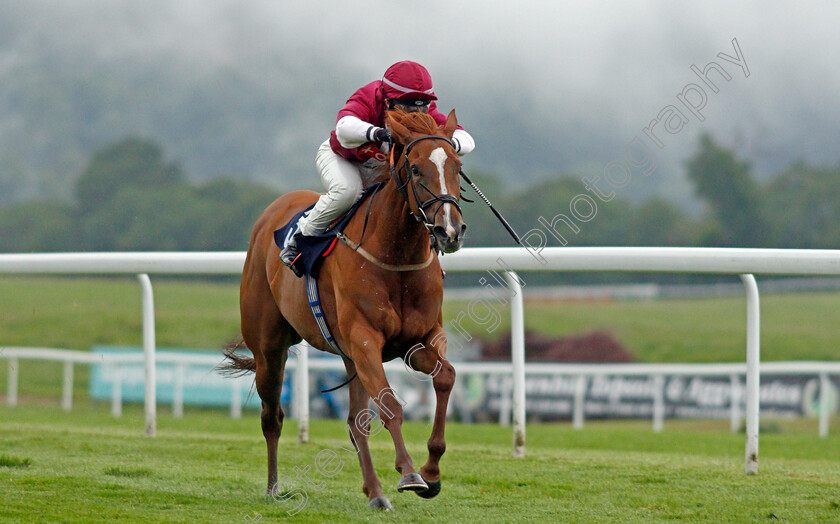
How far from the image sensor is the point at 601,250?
4.55 metres

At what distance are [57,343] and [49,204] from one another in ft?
117

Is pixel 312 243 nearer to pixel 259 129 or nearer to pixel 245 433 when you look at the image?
pixel 245 433

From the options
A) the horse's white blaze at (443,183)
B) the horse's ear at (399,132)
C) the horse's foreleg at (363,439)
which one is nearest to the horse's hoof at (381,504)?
the horse's foreleg at (363,439)

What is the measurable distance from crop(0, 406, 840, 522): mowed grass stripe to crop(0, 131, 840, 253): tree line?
132ft

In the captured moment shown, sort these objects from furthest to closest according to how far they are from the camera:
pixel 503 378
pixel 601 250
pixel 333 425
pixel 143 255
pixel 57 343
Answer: pixel 57 343 → pixel 503 378 → pixel 333 425 → pixel 143 255 → pixel 601 250

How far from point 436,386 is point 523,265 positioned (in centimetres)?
137

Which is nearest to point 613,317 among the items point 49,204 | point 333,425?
point 333,425

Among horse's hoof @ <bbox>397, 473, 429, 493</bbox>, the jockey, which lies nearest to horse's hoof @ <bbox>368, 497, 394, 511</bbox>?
horse's hoof @ <bbox>397, 473, 429, 493</bbox>

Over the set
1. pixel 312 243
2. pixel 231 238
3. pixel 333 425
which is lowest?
pixel 333 425

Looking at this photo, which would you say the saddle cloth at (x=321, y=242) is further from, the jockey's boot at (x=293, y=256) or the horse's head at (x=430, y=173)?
the horse's head at (x=430, y=173)

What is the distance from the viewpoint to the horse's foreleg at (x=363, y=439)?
385cm

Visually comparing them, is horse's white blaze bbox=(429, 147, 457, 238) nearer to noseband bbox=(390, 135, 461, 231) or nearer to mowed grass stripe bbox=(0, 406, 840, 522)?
noseband bbox=(390, 135, 461, 231)

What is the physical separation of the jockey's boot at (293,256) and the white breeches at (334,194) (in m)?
0.06

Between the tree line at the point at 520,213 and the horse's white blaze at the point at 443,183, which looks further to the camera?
the tree line at the point at 520,213
